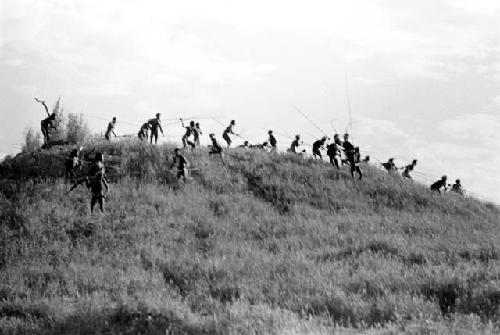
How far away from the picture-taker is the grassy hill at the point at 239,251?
9703 millimetres

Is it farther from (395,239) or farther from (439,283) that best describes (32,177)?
(439,283)

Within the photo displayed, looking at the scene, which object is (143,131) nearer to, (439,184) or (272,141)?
(272,141)

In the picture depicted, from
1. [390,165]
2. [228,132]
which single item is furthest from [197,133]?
[390,165]

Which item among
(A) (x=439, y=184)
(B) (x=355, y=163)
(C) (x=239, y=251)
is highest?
(B) (x=355, y=163)

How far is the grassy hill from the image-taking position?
9.70 metres

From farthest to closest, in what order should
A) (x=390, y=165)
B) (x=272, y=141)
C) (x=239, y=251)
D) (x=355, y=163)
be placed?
(x=390, y=165) → (x=272, y=141) → (x=355, y=163) → (x=239, y=251)

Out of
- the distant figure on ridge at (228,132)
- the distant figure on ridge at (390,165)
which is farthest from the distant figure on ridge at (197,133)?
the distant figure on ridge at (390,165)

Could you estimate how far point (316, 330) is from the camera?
8359 millimetres

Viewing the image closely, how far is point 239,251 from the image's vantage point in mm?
15508

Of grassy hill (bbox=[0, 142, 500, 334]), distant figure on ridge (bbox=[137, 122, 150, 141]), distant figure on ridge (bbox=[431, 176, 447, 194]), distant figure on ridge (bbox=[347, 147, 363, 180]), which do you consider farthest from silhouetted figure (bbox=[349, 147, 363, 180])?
distant figure on ridge (bbox=[137, 122, 150, 141])

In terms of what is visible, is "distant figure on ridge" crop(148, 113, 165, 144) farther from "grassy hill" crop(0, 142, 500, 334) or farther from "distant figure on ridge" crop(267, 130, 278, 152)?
"distant figure on ridge" crop(267, 130, 278, 152)

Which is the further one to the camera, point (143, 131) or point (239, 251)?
point (143, 131)

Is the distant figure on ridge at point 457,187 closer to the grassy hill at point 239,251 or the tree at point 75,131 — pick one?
the grassy hill at point 239,251

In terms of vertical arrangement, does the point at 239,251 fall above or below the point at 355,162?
below
